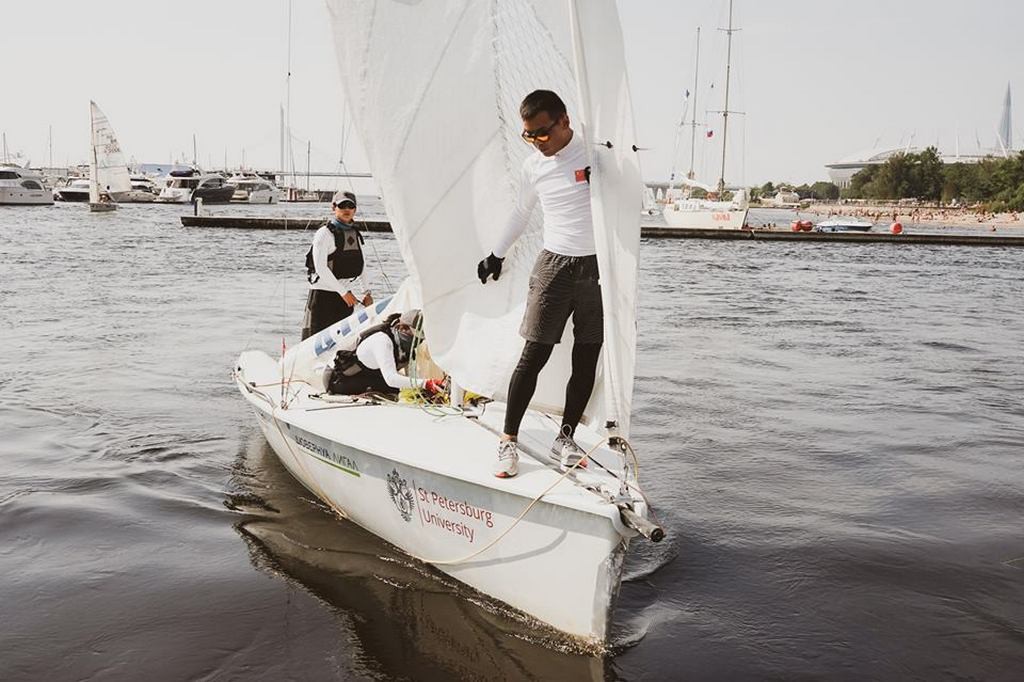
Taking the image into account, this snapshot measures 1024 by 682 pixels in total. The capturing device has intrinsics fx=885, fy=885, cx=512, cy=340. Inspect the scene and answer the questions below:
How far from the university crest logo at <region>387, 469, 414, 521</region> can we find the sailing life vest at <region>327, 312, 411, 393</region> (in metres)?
1.30

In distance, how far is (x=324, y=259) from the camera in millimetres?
7414

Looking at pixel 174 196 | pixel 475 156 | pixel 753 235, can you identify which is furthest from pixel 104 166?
pixel 475 156

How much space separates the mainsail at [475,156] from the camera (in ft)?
14.6

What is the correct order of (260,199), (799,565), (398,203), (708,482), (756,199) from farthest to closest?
1. (756,199)
2. (260,199)
3. (708,482)
4. (799,565)
5. (398,203)

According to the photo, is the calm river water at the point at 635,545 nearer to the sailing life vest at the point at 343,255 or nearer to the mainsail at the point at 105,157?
the sailing life vest at the point at 343,255

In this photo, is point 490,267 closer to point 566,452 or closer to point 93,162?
point 566,452

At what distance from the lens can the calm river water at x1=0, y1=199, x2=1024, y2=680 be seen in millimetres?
4707

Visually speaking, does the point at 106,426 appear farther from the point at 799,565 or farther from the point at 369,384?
the point at 799,565

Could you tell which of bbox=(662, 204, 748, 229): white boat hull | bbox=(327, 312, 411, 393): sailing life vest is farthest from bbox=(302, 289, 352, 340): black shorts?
bbox=(662, 204, 748, 229): white boat hull

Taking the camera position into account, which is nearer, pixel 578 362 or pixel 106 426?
pixel 578 362

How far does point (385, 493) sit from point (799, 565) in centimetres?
285

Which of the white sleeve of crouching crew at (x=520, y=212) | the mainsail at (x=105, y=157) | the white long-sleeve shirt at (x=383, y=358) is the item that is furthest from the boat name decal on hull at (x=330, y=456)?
the mainsail at (x=105, y=157)

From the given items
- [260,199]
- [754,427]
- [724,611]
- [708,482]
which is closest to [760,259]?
[754,427]

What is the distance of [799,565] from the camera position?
5.98 m
